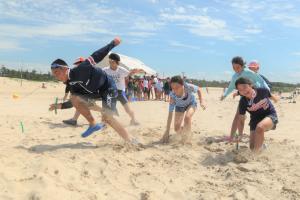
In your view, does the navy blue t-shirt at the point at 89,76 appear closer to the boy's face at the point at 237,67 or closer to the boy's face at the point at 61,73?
the boy's face at the point at 61,73

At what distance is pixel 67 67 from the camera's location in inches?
234

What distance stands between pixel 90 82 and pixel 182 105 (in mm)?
1841

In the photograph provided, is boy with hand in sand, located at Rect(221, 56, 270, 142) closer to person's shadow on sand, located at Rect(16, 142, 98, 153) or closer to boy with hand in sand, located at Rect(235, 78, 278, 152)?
boy with hand in sand, located at Rect(235, 78, 278, 152)

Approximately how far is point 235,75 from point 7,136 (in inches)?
150

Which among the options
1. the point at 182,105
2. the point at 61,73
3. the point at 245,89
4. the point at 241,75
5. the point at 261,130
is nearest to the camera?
the point at 261,130

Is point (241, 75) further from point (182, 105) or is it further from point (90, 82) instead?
point (90, 82)

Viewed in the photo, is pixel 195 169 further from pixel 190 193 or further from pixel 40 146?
pixel 40 146

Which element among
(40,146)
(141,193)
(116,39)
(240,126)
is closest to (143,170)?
(141,193)

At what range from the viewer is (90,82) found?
6152mm

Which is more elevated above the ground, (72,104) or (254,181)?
(72,104)

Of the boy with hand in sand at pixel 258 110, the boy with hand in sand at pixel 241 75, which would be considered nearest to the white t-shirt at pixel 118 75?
the boy with hand in sand at pixel 241 75

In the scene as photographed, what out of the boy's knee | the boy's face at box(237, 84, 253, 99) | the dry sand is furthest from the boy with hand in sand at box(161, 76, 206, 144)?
the boy's knee

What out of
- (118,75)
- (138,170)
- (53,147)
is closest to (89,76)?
(53,147)

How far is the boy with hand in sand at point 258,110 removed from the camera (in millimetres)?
5781
